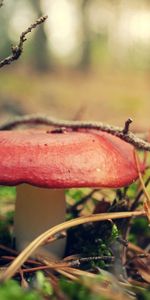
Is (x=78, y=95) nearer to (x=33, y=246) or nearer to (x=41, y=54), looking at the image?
(x=41, y=54)

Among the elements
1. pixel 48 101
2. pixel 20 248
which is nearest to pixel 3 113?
pixel 48 101

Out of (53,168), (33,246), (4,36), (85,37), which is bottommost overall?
(33,246)

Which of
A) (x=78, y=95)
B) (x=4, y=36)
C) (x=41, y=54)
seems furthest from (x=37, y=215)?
(x=41, y=54)

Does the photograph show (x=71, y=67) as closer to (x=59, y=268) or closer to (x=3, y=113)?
(x=3, y=113)

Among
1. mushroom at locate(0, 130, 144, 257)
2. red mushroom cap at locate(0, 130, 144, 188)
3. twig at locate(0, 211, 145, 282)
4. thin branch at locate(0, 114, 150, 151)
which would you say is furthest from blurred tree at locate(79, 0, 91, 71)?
twig at locate(0, 211, 145, 282)

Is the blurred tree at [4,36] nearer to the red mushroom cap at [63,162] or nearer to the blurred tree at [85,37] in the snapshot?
the blurred tree at [85,37]

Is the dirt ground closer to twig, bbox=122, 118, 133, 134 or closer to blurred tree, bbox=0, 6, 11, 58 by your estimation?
blurred tree, bbox=0, 6, 11, 58
